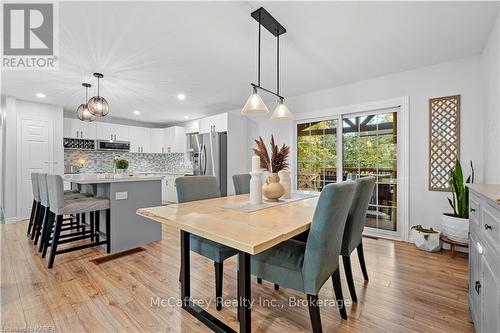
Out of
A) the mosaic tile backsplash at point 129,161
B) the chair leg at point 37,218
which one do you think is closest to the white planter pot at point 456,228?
the chair leg at point 37,218

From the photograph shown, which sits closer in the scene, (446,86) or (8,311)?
(8,311)

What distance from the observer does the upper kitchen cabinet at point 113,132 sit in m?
5.58

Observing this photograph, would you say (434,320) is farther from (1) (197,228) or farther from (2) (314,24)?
(2) (314,24)

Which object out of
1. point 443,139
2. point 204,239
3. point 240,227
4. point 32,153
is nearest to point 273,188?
point 204,239

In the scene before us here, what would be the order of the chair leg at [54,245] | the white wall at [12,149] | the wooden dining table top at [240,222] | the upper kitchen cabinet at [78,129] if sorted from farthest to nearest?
the upper kitchen cabinet at [78,129] < the white wall at [12,149] < the chair leg at [54,245] < the wooden dining table top at [240,222]

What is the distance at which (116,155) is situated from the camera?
20.2ft

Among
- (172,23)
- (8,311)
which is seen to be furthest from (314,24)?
(8,311)

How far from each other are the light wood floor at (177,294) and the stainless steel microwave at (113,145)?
10.3 feet

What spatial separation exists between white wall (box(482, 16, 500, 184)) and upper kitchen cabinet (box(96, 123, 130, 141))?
6.75m

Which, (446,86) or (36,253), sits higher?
(446,86)

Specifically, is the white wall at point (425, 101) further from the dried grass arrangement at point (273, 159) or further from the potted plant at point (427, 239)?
the dried grass arrangement at point (273, 159)

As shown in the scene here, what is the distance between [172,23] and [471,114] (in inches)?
134

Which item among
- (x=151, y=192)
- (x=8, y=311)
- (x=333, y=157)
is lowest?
(x=8, y=311)

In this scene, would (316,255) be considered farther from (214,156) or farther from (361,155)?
(214,156)
